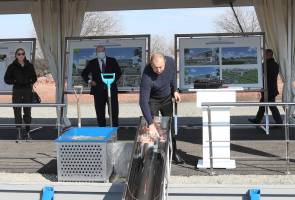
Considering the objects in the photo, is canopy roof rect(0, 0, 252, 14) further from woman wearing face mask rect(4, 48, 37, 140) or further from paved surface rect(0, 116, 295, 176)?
paved surface rect(0, 116, 295, 176)

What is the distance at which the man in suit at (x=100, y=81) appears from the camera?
9.28 metres

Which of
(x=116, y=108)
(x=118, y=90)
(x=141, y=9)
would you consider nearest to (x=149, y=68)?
(x=116, y=108)

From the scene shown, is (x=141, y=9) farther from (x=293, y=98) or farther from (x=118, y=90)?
(x=293, y=98)

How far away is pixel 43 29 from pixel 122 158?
556 cm

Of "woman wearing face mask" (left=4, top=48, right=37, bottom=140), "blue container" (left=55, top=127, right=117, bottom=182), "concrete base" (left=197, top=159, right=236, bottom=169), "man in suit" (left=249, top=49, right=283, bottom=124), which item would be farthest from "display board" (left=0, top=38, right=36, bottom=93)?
"concrete base" (left=197, top=159, right=236, bottom=169)

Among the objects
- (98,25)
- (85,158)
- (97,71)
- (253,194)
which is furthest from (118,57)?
(98,25)

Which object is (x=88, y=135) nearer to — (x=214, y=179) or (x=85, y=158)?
(x=85, y=158)

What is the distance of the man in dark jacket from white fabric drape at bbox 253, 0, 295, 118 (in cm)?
422

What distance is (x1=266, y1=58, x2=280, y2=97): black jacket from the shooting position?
33.8 feet

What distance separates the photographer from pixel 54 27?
1118cm

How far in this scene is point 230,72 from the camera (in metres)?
10.1

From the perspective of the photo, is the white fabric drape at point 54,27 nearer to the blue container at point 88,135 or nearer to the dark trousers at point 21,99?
the dark trousers at point 21,99

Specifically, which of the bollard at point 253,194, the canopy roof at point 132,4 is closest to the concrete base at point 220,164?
the bollard at point 253,194

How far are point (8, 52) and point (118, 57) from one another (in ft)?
7.63
